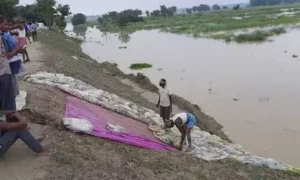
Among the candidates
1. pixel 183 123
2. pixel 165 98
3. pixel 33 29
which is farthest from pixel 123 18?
pixel 183 123

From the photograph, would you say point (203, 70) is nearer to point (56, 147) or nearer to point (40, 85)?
point (40, 85)

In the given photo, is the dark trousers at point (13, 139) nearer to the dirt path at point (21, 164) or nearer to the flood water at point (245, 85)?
the dirt path at point (21, 164)

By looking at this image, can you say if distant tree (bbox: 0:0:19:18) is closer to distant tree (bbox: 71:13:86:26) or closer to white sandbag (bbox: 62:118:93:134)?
white sandbag (bbox: 62:118:93:134)

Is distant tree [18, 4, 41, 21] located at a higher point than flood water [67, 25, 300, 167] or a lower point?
higher

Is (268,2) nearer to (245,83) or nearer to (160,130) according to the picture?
(245,83)

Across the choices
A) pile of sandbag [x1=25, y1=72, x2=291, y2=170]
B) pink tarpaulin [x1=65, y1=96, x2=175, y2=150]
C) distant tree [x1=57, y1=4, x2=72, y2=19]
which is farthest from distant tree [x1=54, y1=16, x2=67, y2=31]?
pink tarpaulin [x1=65, y1=96, x2=175, y2=150]

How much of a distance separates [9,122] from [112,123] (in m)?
3.72

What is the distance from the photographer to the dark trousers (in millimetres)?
6082

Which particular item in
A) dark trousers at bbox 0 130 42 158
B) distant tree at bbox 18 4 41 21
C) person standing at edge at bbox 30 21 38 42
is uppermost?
distant tree at bbox 18 4 41 21

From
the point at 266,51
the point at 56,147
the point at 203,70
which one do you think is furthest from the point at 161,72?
the point at 56,147

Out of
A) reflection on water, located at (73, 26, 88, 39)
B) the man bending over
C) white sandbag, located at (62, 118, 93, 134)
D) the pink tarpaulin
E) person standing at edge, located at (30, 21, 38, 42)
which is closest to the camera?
white sandbag, located at (62, 118, 93, 134)

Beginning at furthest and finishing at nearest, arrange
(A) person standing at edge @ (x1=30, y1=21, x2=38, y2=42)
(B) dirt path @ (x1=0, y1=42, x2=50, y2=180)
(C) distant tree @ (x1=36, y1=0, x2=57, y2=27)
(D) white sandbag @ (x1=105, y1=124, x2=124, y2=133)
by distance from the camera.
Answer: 1. (C) distant tree @ (x1=36, y1=0, x2=57, y2=27)
2. (A) person standing at edge @ (x1=30, y1=21, x2=38, y2=42)
3. (D) white sandbag @ (x1=105, y1=124, x2=124, y2=133)
4. (B) dirt path @ (x1=0, y1=42, x2=50, y2=180)

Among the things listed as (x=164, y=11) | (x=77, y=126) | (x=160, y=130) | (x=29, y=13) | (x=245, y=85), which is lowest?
(x=245, y=85)

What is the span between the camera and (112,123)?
957 centimetres
